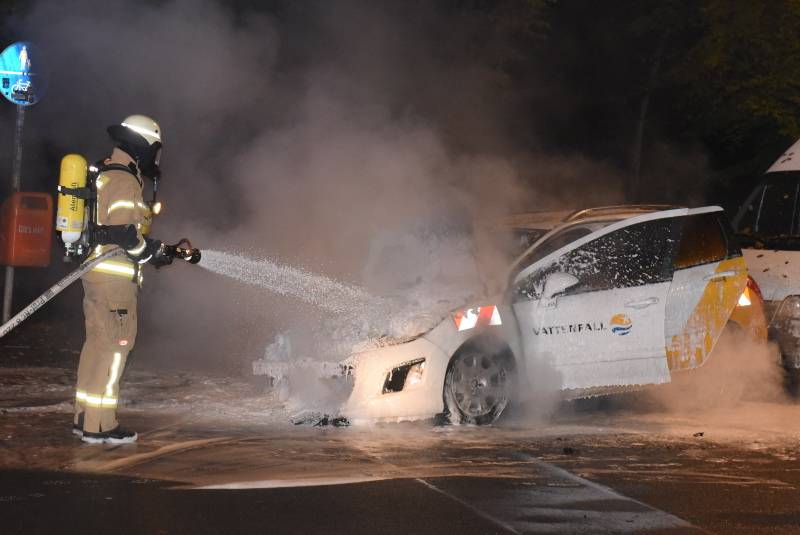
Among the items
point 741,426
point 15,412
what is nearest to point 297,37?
point 15,412

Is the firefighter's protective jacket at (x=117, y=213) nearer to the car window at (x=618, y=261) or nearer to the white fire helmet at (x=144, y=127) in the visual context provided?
the white fire helmet at (x=144, y=127)

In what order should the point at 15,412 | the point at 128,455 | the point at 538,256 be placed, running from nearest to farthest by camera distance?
1. the point at 128,455
2. the point at 15,412
3. the point at 538,256

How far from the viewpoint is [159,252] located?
7.58m

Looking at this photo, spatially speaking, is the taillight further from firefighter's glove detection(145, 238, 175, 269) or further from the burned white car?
firefighter's glove detection(145, 238, 175, 269)

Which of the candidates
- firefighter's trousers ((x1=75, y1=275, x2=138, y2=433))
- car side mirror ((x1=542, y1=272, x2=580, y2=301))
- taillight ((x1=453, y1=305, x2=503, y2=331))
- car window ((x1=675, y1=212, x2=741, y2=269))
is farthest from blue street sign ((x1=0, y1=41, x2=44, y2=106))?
car window ((x1=675, y1=212, x2=741, y2=269))

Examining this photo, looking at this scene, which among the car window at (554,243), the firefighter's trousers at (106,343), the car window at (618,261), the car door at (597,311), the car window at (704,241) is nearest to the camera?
the firefighter's trousers at (106,343)

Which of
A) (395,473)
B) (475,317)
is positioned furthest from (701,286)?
(395,473)

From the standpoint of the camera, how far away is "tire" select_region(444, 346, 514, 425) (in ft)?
26.8

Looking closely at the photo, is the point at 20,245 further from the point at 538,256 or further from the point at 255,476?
the point at 255,476

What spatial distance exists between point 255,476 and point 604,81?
26030mm

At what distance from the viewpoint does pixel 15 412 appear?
8.59 meters

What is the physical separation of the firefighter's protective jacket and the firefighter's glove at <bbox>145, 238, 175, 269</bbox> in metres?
0.09

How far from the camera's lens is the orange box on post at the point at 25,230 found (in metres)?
14.3

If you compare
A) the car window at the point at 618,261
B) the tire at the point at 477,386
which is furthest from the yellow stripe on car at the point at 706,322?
the tire at the point at 477,386
